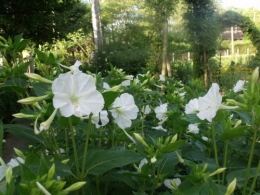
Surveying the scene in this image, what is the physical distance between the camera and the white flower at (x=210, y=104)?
3.54 feet

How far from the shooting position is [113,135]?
134 centimetres

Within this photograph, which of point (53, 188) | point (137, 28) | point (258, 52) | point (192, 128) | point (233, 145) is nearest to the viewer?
point (53, 188)

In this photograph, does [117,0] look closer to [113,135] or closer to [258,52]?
[258,52]

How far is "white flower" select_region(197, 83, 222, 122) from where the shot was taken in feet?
3.54

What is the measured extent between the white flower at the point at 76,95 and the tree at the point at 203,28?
10.5m

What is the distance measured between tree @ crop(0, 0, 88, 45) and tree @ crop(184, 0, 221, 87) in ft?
13.5

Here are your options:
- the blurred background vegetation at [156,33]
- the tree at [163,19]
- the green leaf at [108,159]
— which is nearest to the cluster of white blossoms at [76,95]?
the green leaf at [108,159]

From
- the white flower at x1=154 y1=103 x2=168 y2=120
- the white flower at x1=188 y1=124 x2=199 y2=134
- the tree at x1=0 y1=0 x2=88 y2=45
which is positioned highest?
the tree at x1=0 y1=0 x2=88 y2=45

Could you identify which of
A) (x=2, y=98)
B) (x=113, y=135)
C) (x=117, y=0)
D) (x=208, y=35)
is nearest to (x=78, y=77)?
(x=113, y=135)

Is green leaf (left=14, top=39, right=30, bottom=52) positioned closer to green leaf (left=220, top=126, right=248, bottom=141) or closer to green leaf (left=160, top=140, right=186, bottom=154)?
green leaf (left=160, top=140, right=186, bottom=154)

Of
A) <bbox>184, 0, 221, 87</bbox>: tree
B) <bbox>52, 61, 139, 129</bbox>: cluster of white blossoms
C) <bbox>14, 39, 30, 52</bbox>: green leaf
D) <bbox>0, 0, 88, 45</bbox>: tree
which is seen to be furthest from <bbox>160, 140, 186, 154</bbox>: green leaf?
<bbox>184, 0, 221, 87</bbox>: tree

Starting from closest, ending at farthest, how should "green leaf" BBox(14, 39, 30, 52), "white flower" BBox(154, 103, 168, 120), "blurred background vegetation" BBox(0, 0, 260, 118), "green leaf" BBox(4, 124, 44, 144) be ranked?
1. "green leaf" BBox(4, 124, 44, 144)
2. "green leaf" BBox(14, 39, 30, 52)
3. "white flower" BBox(154, 103, 168, 120)
4. "blurred background vegetation" BBox(0, 0, 260, 118)

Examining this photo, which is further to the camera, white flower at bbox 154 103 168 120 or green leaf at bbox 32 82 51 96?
white flower at bbox 154 103 168 120

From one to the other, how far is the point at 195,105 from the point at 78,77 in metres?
0.63
